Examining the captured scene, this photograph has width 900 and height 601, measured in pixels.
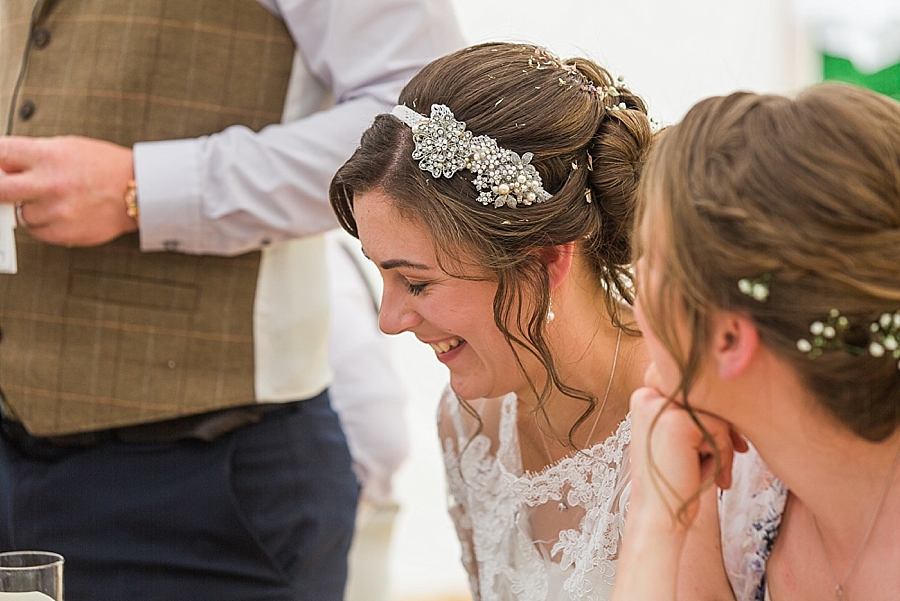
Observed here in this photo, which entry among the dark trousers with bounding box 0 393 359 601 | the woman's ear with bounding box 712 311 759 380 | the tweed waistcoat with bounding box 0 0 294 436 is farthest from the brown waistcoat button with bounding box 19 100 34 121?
the woman's ear with bounding box 712 311 759 380

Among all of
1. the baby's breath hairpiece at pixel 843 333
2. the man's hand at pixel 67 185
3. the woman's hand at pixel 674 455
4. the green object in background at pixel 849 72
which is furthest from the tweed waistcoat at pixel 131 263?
the green object in background at pixel 849 72

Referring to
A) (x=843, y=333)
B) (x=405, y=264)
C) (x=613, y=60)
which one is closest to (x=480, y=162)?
(x=405, y=264)

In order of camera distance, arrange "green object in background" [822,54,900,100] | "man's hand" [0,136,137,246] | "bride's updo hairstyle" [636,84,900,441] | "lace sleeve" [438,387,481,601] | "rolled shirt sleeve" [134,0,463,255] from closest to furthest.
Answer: "bride's updo hairstyle" [636,84,900,441] < "man's hand" [0,136,137,246] < "rolled shirt sleeve" [134,0,463,255] < "lace sleeve" [438,387,481,601] < "green object in background" [822,54,900,100]

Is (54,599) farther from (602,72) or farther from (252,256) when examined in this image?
(602,72)

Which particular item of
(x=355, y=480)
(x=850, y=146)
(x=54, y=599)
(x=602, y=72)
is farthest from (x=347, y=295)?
(x=850, y=146)

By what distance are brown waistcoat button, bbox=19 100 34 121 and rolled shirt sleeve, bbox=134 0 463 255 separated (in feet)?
0.78

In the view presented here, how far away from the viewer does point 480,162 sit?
136cm

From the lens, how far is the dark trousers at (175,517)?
5.59 feet

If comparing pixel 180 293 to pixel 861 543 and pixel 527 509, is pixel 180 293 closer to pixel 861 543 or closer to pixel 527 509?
pixel 527 509

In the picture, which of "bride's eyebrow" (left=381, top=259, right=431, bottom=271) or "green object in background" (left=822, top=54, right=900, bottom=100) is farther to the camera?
"green object in background" (left=822, top=54, right=900, bottom=100)

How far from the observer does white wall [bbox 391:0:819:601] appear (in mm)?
4098

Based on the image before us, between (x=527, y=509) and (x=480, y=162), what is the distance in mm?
613

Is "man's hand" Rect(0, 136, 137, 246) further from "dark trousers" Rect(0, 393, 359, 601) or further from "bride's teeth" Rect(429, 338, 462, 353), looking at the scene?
"bride's teeth" Rect(429, 338, 462, 353)

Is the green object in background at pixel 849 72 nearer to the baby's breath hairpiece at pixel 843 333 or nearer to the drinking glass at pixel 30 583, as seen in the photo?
the baby's breath hairpiece at pixel 843 333
